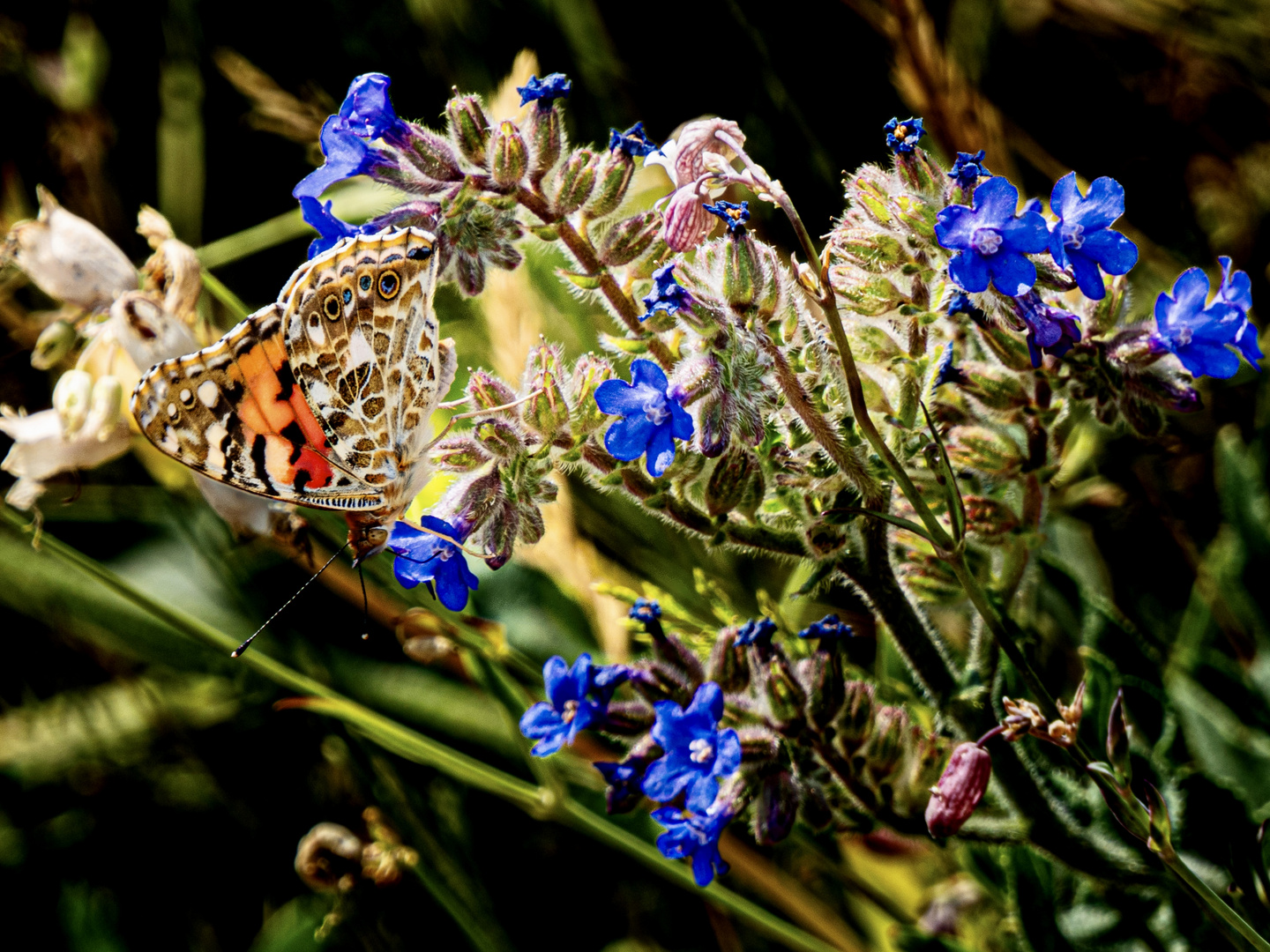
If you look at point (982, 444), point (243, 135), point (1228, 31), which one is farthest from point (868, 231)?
point (243, 135)

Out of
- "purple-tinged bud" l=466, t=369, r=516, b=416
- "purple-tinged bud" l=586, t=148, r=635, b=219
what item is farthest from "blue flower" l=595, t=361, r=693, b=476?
"purple-tinged bud" l=586, t=148, r=635, b=219

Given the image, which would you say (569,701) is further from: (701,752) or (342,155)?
(342,155)

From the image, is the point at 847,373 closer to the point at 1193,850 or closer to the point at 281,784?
the point at 1193,850

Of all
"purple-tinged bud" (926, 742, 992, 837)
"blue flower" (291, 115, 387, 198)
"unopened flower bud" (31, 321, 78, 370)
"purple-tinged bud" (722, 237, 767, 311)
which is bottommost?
"purple-tinged bud" (926, 742, 992, 837)

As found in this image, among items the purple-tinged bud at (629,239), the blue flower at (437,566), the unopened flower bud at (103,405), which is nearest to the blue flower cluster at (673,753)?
the blue flower at (437,566)

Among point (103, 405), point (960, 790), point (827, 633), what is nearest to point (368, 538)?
point (103, 405)

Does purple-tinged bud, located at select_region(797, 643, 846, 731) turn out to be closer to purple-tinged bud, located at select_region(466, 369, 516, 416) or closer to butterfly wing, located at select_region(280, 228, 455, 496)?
purple-tinged bud, located at select_region(466, 369, 516, 416)
